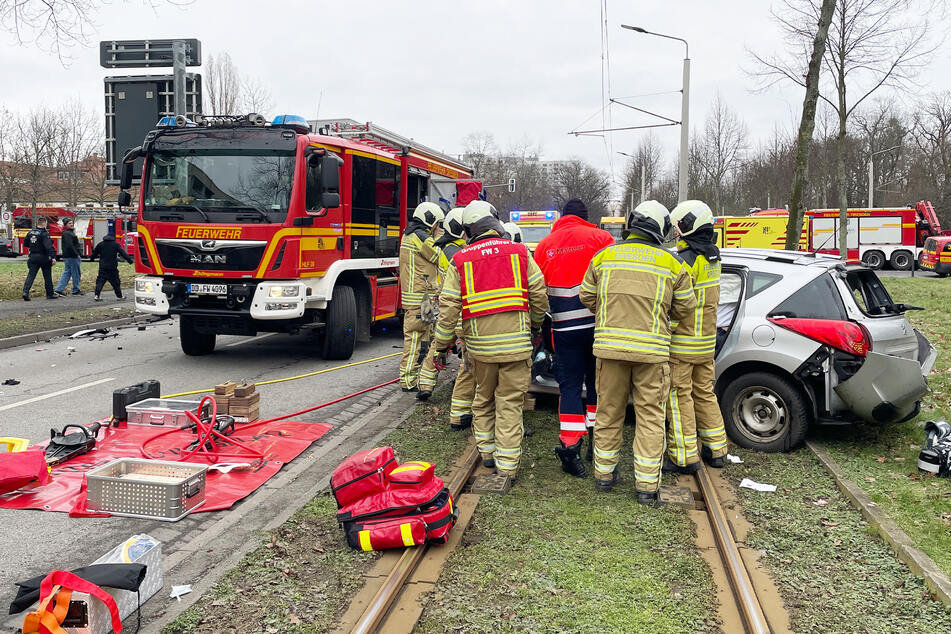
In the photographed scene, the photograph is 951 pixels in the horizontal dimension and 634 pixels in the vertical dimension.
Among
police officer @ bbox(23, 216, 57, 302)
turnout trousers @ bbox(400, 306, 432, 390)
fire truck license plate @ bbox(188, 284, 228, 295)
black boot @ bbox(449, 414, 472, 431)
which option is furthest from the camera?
police officer @ bbox(23, 216, 57, 302)

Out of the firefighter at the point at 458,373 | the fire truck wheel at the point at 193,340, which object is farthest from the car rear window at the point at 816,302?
the fire truck wheel at the point at 193,340

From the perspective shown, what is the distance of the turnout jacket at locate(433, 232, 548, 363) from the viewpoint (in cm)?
536

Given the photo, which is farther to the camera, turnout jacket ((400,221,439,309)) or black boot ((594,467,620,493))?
turnout jacket ((400,221,439,309))

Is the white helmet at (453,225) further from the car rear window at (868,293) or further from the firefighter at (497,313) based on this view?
the car rear window at (868,293)

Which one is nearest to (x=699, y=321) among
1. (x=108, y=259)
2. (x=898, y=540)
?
(x=898, y=540)

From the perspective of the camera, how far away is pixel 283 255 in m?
9.48

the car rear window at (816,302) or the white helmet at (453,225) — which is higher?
the white helmet at (453,225)

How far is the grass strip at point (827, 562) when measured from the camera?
3617 mm

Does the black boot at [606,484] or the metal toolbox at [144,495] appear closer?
the metal toolbox at [144,495]

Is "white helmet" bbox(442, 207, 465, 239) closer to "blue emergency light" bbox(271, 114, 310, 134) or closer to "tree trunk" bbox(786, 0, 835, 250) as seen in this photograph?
"blue emergency light" bbox(271, 114, 310, 134)

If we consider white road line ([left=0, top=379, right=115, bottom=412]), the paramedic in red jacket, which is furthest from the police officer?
the paramedic in red jacket

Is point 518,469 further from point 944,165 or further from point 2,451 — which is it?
point 944,165

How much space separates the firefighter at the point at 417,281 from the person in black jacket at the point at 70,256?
Answer: 1312cm

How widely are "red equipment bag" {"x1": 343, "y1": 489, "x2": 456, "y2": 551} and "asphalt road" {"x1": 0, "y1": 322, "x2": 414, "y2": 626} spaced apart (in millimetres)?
700
